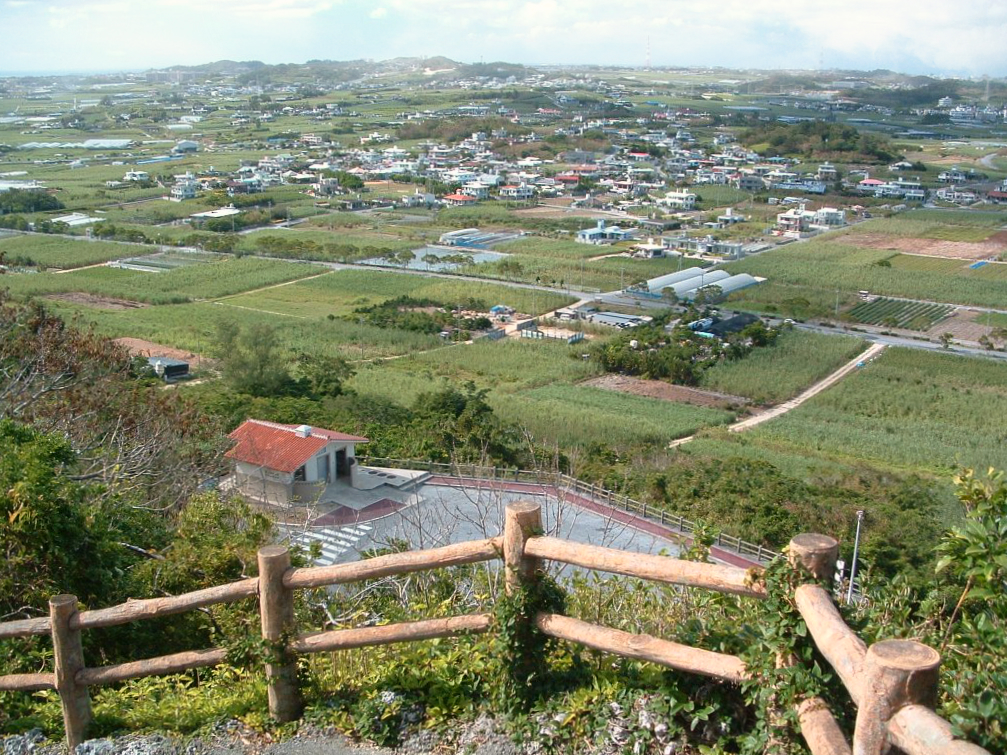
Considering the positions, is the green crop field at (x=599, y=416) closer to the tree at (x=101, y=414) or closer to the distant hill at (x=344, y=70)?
the tree at (x=101, y=414)

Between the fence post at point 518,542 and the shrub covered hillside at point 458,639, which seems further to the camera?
the fence post at point 518,542

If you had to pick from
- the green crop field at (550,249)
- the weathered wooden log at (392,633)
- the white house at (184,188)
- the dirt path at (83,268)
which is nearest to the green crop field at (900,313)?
the green crop field at (550,249)

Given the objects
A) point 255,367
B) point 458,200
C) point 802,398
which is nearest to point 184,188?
point 458,200

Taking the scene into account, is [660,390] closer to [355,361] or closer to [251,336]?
[355,361]

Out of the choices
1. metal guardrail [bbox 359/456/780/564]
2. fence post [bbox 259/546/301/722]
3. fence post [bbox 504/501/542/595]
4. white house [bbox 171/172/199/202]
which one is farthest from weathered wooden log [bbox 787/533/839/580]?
white house [bbox 171/172/199/202]

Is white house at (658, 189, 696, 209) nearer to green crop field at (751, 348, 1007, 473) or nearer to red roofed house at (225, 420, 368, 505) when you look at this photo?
green crop field at (751, 348, 1007, 473)

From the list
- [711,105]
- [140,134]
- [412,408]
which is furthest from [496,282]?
[711,105]

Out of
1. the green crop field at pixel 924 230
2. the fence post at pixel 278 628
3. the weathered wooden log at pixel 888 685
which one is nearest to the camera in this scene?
the weathered wooden log at pixel 888 685
